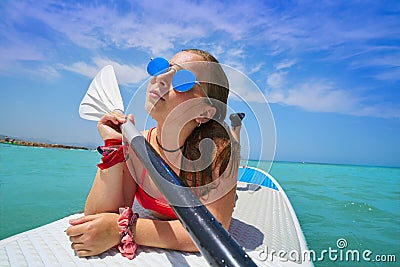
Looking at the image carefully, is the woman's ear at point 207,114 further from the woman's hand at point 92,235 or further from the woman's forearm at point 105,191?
the woman's hand at point 92,235

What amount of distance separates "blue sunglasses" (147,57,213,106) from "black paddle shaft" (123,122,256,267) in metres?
0.23

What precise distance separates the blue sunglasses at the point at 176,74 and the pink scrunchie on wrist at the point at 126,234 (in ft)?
1.51

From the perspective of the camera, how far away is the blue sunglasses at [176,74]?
2.96ft

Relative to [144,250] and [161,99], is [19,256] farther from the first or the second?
[161,99]

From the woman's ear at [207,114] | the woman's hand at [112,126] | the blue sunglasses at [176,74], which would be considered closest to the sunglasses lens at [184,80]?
the blue sunglasses at [176,74]

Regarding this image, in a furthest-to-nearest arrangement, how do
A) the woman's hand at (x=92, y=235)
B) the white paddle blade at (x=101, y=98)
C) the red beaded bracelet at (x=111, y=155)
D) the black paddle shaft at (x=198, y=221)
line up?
the white paddle blade at (x=101, y=98), the red beaded bracelet at (x=111, y=155), the woman's hand at (x=92, y=235), the black paddle shaft at (x=198, y=221)

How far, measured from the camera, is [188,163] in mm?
1091

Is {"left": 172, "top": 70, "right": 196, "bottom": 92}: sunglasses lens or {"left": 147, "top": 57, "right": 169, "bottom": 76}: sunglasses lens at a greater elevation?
{"left": 147, "top": 57, "right": 169, "bottom": 76}: sunglasses lens

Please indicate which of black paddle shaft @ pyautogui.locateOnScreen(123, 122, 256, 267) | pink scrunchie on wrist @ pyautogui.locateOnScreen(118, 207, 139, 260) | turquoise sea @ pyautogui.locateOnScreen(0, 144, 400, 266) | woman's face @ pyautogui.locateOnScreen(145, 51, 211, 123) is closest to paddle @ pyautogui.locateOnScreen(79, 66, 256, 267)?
black paddle shaft @ pyautogui.locateOnScreen(123, 122, 256, 267)

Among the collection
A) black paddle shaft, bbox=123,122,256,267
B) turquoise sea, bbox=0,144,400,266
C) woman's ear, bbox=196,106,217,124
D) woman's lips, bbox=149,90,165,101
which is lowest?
turquoise sea, bbox=0,144,400,266

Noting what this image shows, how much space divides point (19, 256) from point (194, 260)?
540 mm

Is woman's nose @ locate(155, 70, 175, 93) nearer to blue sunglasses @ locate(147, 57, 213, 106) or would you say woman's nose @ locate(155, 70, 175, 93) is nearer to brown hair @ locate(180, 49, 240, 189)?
blue sunglasses @ locate(147, 57, 213, 106)

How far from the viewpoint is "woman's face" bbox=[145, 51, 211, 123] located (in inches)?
Result: 36.6

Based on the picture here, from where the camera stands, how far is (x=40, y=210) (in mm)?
2570
